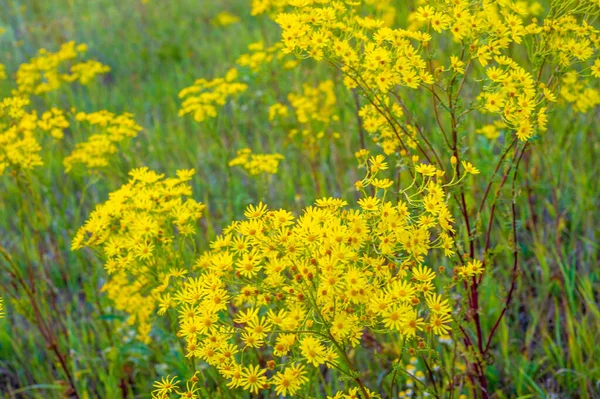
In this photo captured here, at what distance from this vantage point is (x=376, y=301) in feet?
4.61

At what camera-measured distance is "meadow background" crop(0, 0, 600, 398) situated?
8.63 ft

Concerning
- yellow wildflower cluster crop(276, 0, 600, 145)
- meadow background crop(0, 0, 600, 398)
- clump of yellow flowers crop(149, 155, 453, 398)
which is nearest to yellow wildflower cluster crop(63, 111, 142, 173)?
meadow background crop(0, 0, 600, 398)

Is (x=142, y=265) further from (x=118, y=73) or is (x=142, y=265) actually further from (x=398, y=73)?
(x=118, y=73)

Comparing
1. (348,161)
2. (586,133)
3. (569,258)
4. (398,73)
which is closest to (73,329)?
(348,161)

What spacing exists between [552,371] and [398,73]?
141cm

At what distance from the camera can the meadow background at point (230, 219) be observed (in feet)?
8.63

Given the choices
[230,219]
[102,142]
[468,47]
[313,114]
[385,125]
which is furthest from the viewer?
[313,114]

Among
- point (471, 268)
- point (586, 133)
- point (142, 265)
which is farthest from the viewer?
point (586, 133)

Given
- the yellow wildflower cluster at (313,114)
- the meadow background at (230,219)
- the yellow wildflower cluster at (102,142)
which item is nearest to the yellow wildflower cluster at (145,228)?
the meadow background at (230,219)

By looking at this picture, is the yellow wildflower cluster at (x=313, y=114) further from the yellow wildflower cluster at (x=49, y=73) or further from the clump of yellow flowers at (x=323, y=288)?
the clump of yellow flowers at (x=323, y=288)

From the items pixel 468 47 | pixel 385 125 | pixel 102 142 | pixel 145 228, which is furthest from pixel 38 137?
pixel 468 47

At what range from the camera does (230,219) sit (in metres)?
3.12

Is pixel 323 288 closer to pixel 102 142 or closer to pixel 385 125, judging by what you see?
pixel 385 125

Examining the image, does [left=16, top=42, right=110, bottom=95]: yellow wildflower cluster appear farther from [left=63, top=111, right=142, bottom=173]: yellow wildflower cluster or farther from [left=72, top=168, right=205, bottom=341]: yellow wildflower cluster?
[left=72, top=168, right=205, bottom=341]: yellow wildflower cluster
